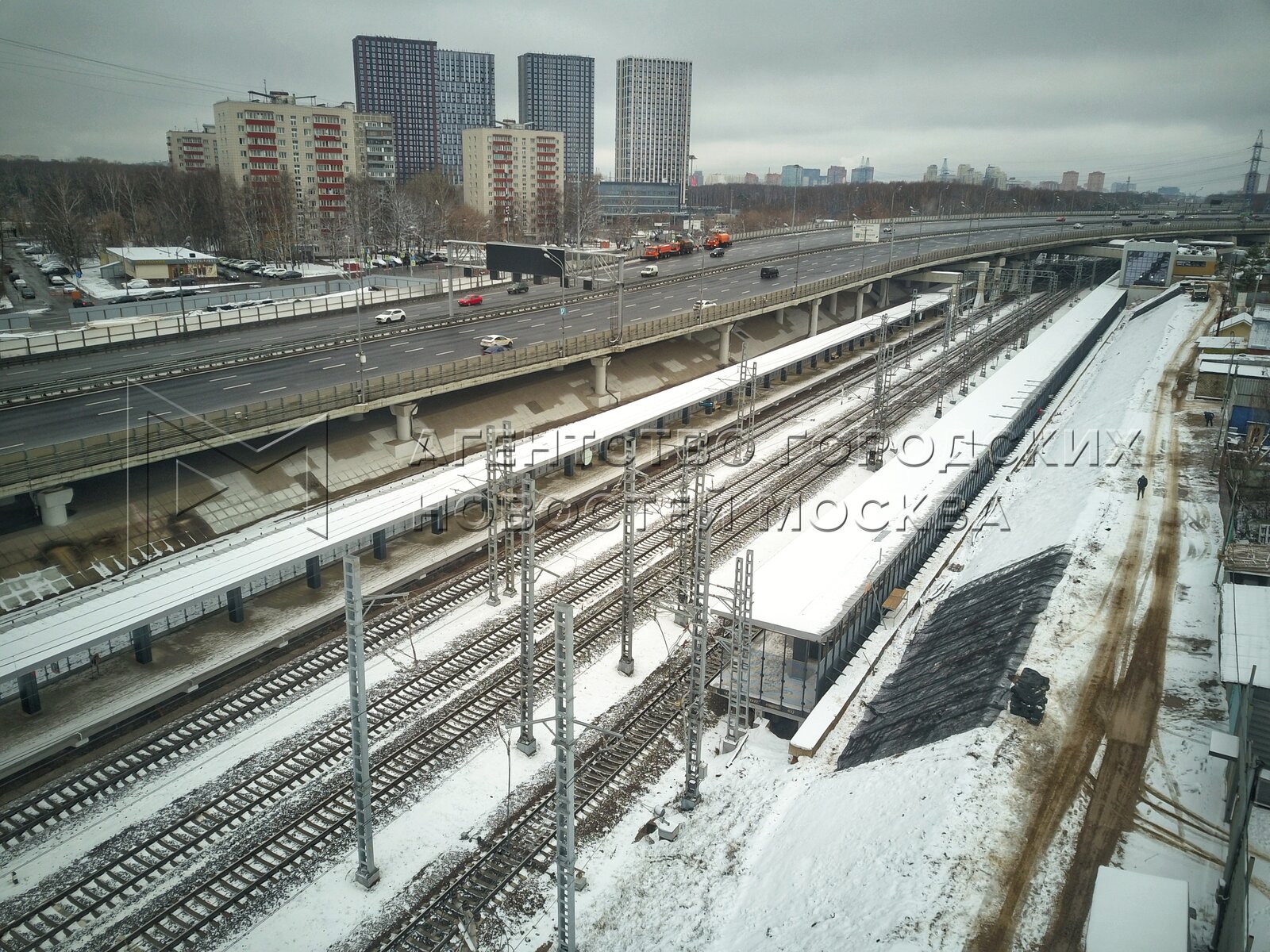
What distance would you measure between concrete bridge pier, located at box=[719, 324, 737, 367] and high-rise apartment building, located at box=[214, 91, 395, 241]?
1944 inches

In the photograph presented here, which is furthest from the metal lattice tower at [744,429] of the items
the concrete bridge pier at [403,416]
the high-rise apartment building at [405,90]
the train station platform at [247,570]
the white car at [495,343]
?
the high-rise apartment building at [405,90]

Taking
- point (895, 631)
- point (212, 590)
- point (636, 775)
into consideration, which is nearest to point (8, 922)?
point (212, 590)

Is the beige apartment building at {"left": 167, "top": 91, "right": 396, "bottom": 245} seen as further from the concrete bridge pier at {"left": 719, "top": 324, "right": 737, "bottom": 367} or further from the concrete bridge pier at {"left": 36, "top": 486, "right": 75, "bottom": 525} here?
the concrete bridge pier at {"left": 36, "top": 486, "right": 75, "bottom": 525}

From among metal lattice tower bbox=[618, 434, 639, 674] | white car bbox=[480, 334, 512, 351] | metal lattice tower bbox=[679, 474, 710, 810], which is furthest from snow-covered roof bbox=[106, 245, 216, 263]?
metal lattice tower bbox=[679, 474, 710, 810]

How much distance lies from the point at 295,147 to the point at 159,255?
36.5 metres

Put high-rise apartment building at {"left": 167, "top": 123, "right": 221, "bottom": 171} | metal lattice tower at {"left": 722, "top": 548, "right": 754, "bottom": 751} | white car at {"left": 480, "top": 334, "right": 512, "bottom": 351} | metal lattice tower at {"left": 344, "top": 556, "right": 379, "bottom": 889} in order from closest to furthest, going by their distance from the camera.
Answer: metal lattice tower at {"left": 344, "top": 556, "right": 379, "bottom": 889} < metal lattice tower at {"left": 722, "top": 548, "right": 754, "bottom": 751} < white car at {"left": 480, "top": 334, "right": 512, "bottom": 351} < high-rise apartment building at {"left": 167, "top": 123, "right": 221, "bottom": 171}

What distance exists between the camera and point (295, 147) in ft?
292

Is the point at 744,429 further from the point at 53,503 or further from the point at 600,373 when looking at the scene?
the point at 53,503

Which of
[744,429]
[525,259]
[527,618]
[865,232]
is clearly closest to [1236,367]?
[744,429]

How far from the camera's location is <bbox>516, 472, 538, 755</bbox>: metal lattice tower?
16.5 meters

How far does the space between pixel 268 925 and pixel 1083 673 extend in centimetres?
1613

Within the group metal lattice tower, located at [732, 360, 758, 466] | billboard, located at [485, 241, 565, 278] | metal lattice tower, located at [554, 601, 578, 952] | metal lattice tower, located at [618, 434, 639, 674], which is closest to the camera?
metal lattice tower, located at [554, 601, 578, 952]

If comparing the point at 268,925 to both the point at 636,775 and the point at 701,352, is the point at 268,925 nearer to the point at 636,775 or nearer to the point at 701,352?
the point at 636,775

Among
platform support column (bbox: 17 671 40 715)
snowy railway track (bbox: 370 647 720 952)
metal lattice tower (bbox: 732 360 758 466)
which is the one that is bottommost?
snowy railway track (bbox: 370 647 720 952)
